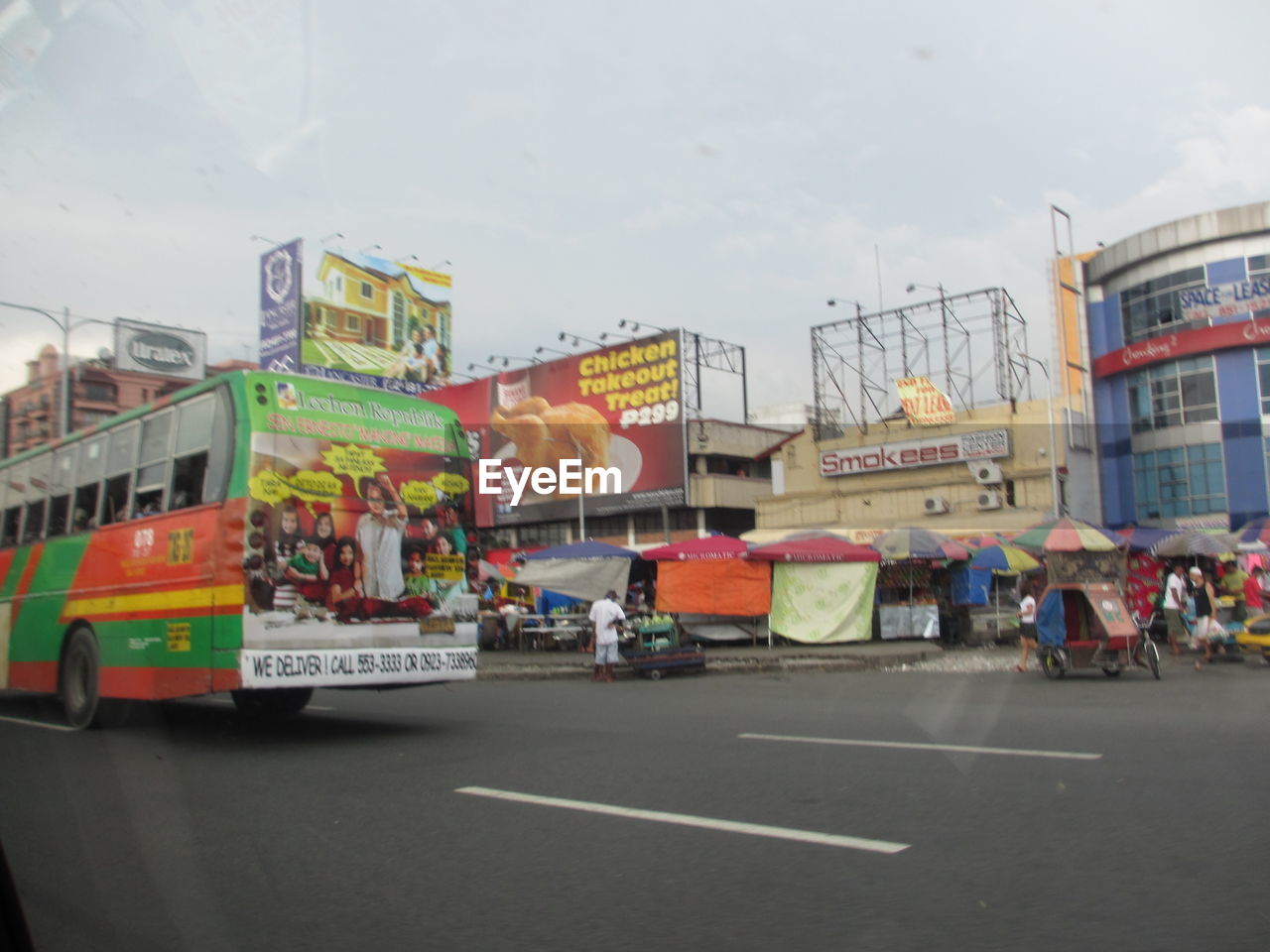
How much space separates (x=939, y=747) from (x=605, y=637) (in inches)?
386

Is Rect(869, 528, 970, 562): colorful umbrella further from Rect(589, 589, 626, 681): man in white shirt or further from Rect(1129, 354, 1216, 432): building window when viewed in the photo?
Rect(1129, 354, 1216, 432): building window

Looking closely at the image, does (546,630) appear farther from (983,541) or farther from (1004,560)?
(983,541)

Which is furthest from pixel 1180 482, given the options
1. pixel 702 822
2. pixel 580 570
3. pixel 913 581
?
pixel 702 822

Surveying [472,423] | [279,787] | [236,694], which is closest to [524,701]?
[236,694]

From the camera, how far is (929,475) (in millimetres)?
38438

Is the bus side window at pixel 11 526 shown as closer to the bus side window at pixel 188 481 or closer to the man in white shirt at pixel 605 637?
the bus side window at pixel 188 481

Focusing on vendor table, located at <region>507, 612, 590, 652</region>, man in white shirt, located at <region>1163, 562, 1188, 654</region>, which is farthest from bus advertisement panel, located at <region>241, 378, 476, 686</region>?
man in white shirt, located at <region>1163, 562, 1188, 654</region>

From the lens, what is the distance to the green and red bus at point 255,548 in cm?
877

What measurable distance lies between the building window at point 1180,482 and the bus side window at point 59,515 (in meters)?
36.6

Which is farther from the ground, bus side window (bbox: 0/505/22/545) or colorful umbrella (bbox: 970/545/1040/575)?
bus side window (bbox: 0/505/22/545)

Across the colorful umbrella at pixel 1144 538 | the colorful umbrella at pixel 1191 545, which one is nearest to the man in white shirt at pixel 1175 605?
the colorful umbrella at pixel 1191 545

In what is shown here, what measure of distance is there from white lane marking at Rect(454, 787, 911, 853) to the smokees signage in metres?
32.1

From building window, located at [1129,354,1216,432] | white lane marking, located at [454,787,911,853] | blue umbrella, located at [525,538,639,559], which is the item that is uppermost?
building window, located at [1129,354,1216,432]

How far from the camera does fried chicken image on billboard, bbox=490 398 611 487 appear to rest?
4788 centimetres
